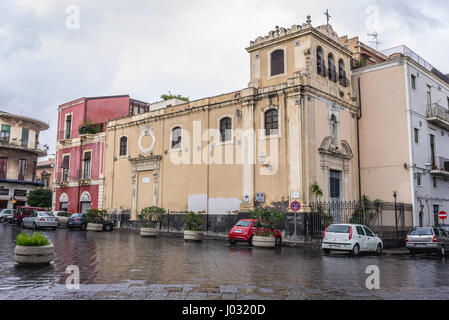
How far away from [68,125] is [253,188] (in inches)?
916

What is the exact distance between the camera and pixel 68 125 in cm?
4041

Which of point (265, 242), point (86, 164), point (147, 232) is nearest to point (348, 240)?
point (265, 242)

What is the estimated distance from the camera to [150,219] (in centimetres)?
2623

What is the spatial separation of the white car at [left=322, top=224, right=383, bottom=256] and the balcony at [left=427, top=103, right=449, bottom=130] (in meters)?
14.1

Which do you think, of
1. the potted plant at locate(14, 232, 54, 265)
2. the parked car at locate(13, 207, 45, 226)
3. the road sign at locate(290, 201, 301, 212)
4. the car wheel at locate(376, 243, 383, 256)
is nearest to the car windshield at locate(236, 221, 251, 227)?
the road sign at locate(290, 201, 301, 212)

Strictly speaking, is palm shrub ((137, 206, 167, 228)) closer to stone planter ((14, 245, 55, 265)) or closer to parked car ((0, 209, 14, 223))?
stone planter ((14, 245, 55, 265))

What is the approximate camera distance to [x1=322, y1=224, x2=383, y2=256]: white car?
671 inches

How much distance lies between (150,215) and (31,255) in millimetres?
15929

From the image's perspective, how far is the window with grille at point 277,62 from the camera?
84.8 feet

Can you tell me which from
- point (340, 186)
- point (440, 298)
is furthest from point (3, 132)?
point (440, 298)

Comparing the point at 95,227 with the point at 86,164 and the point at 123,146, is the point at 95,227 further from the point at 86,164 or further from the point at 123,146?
the point at 86,164

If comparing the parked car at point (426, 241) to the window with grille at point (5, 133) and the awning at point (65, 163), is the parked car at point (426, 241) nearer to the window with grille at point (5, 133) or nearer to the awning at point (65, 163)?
the awning at point (65, 163)

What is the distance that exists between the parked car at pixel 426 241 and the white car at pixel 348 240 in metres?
2.31

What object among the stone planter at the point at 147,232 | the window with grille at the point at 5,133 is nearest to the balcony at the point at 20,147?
the window with grille at the point at 5,133
